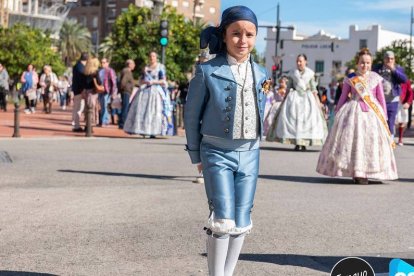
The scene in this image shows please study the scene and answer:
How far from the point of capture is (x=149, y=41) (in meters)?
71.6

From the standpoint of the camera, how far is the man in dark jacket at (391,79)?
14164 mm

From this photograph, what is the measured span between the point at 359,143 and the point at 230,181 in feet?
21.6

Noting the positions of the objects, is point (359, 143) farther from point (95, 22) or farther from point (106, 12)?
point (95, 22)

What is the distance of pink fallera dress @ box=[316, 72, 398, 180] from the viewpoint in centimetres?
1133

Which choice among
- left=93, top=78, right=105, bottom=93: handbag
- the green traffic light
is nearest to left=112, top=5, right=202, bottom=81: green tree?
the green traffic light

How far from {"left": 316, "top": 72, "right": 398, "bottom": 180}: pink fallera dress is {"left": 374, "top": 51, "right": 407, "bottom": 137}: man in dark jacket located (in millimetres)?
2574

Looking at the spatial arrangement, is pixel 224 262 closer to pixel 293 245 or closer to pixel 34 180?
pixel 293 245

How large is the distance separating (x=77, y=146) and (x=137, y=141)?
224cm

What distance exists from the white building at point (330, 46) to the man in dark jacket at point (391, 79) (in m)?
113

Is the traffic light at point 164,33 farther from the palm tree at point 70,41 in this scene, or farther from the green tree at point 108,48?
the palm tree at point 70,41

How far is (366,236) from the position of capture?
23.6 feet

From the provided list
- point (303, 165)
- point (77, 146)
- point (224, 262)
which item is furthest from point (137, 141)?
point (224, 262)

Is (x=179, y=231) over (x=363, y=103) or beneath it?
beneath

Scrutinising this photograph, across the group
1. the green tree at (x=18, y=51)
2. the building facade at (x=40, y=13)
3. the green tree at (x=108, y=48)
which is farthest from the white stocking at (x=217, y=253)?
the building facade at (x=40, y=13)
